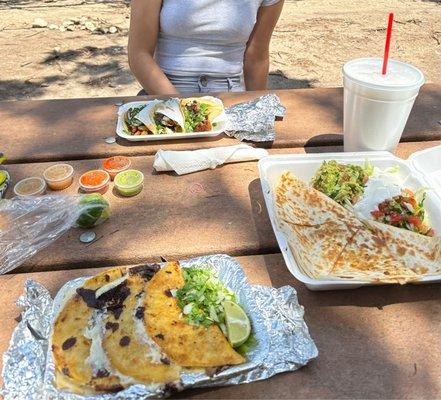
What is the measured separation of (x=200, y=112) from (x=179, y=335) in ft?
4.35

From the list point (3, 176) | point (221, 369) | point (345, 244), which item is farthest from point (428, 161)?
point (3, 176)

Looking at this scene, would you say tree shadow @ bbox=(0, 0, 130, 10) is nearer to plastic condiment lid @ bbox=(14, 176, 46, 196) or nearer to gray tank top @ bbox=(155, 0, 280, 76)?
gray tank top @ bbox=(155, 0, 280, 76)

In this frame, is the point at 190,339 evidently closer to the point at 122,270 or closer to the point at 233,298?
the point at 233,298

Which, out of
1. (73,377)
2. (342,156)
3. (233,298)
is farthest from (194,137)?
(73,377)

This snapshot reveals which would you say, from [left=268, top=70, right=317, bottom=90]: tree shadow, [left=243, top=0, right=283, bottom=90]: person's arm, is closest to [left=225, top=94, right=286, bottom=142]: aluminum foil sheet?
[left=243, top=0, right=283, bottom=90]: person's arm

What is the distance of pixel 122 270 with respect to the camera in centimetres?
129

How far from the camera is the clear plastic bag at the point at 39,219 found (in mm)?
1469

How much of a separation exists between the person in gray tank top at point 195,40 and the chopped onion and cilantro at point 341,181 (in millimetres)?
1251

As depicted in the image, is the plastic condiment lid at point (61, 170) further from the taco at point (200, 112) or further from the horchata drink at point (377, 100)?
the horchata drink at point (377, 100)

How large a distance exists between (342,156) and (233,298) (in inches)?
34.1

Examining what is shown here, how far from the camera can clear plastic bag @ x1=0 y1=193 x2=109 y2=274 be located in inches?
57.8

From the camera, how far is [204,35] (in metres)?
2.60

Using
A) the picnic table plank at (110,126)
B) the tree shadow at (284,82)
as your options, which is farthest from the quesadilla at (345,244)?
the tree shadow at (284,82)

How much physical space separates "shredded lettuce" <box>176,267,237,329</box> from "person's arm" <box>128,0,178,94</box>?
161cm
